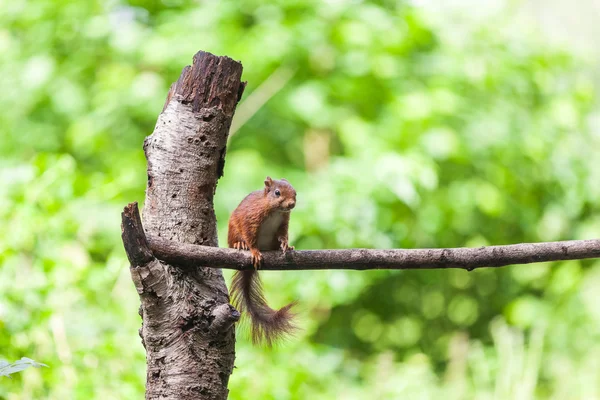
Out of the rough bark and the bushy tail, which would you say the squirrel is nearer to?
the bushy tail

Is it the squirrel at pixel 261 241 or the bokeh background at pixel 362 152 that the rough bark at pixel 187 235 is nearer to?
the squirrel at pixel 261 241

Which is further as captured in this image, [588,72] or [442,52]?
[588,72]

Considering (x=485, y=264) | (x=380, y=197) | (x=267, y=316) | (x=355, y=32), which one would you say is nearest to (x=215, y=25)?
(x=355, y=32)

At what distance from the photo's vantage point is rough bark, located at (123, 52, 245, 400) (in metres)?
1.15

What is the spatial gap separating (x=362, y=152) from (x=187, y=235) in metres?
1.68

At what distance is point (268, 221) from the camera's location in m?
1.53

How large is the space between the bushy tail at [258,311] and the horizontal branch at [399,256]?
297 millimetres

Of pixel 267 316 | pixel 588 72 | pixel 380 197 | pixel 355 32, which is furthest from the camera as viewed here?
pixel 588 72

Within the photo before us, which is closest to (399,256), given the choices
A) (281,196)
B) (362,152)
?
(281,196)

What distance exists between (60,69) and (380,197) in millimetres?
1679

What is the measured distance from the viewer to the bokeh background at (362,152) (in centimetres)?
271

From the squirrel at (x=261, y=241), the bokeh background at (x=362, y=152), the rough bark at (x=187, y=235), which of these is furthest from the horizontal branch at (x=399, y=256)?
the bokeh background at (x=362, y=152)

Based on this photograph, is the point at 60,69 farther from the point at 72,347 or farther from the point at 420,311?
the point at 420,311

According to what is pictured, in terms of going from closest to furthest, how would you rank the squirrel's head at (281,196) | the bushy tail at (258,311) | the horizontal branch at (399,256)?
the horizontal branch at (399,256) → the bushy tail at (258,311) → the squirrel's head at (281,196)
